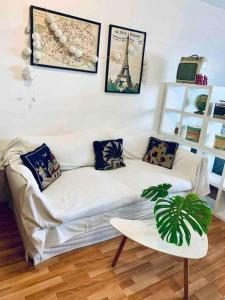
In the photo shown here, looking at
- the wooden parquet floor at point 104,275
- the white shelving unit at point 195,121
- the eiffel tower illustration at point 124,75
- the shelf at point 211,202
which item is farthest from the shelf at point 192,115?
the wooden parquet floor at point 104,275

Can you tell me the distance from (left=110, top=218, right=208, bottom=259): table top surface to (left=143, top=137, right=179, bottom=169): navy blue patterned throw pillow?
1.09 meters

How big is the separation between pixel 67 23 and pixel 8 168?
1544mm

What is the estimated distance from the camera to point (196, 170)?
256 centimetres

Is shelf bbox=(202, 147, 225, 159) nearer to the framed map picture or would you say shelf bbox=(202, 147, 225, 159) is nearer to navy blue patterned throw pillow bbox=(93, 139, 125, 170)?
navy blue patterned throw pillow bbox=(93, 139, 125, 170)

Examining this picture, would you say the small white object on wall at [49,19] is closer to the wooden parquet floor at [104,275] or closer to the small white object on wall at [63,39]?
the small white object on wall at [63,39]

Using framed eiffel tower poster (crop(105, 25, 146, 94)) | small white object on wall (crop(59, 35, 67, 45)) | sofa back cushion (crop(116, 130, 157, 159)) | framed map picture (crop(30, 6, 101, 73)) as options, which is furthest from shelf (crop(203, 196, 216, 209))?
small white object on wall (crop(59, 35, 67, 45))

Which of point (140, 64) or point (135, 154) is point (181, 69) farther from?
point (135, 154)

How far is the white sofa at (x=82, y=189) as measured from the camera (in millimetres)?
1614

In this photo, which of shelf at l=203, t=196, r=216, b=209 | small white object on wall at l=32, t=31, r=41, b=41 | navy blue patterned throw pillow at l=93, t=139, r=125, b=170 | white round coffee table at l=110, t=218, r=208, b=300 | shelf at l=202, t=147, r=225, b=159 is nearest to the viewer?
white round coffee table at l=110, t=218, r=208, b=300

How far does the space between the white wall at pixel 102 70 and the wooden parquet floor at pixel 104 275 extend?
1.24m

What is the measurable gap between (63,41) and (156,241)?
2038 mm

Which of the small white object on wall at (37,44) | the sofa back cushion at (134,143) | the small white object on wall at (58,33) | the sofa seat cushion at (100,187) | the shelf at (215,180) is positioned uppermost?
the small white object on wall at (58,33)

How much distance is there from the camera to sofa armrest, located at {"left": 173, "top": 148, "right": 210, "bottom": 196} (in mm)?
2561

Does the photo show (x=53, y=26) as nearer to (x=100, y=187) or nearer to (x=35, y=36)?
(x=35, y=36)
